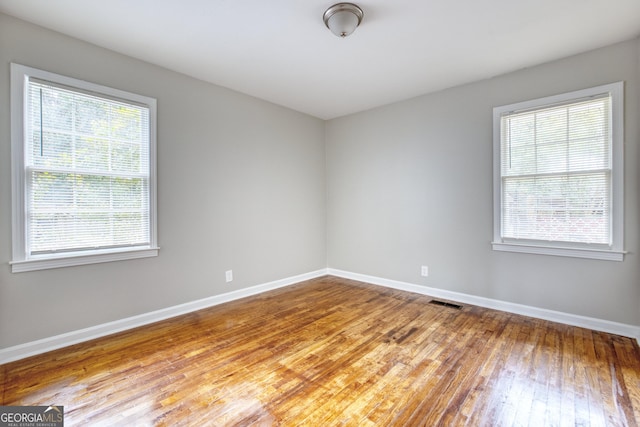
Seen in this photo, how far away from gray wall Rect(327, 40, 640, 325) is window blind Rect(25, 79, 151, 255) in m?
2.89

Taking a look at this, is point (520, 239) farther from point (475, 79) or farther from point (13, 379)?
point (13, 379)

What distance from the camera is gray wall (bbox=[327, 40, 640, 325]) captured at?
264 centimetres

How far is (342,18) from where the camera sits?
215 cm

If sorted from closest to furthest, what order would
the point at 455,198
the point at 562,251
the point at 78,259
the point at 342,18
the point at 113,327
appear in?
the point at 342,18, the point at 78,259, the point at 113,327, the point at 562,251, the point at 455,198

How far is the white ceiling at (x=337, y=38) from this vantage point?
2133mm

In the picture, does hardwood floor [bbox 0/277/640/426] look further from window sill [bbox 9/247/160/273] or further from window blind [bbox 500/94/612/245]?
window blind [bbox 500/94/612/245]

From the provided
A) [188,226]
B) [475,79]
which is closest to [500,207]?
[475,79]

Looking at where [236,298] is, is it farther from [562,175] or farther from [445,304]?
[562,175]

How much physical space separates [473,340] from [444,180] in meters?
1.93

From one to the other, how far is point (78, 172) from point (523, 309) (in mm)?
4592

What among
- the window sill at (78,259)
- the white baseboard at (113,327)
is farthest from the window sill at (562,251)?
the window sill at (78,259)

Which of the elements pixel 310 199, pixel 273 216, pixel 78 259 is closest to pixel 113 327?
pixel 78 259

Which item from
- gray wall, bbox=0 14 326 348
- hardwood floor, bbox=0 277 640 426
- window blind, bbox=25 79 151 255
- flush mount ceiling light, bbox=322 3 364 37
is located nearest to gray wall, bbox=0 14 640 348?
gray wall, bbox=0 14 326 348

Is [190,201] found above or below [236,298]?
above
